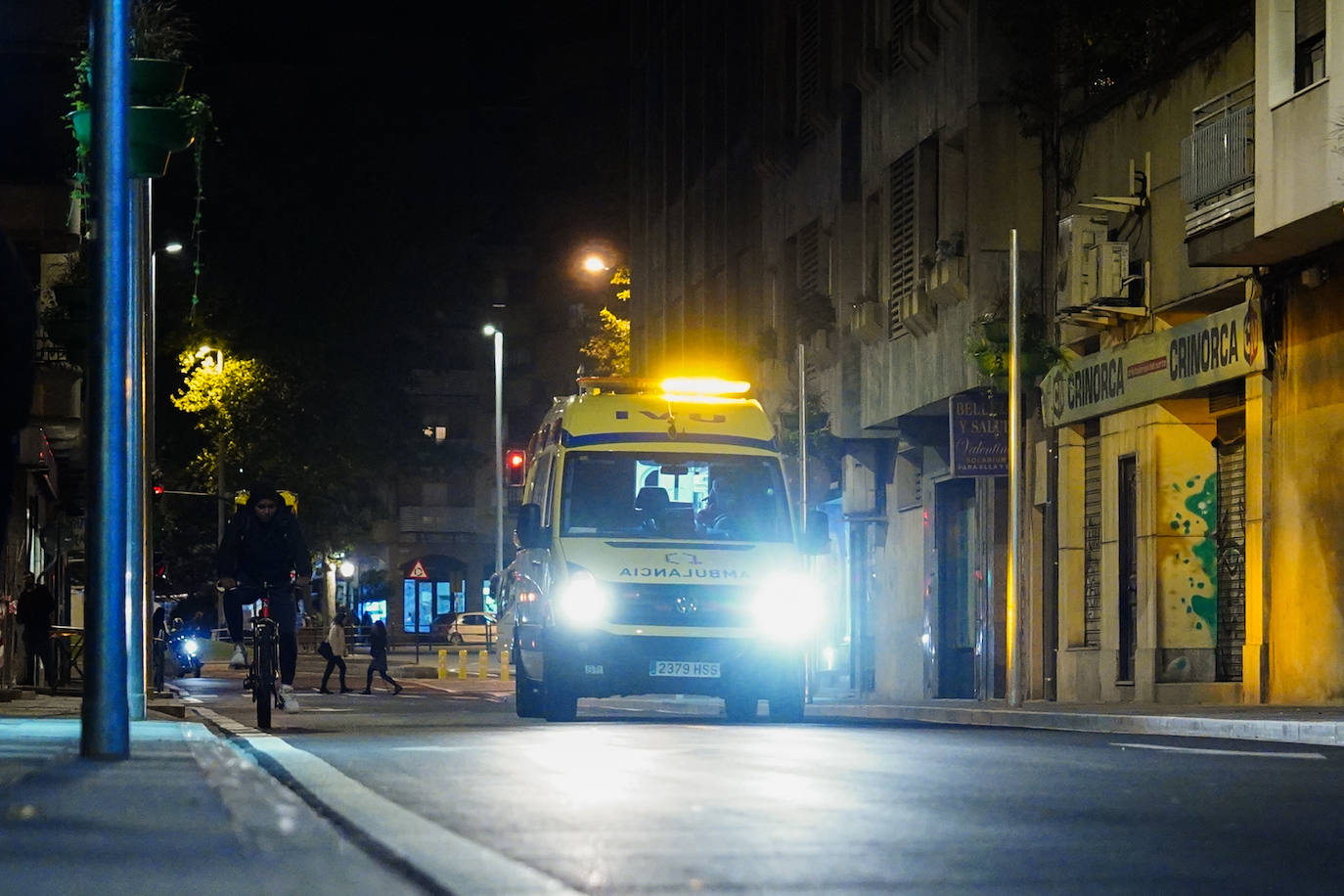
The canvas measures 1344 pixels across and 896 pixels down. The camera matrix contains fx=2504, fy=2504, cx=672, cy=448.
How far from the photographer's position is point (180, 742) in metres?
12.6

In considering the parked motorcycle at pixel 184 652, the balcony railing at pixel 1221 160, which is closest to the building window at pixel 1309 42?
the balcony railing at pixel 1221 160

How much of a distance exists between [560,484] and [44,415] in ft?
46.0

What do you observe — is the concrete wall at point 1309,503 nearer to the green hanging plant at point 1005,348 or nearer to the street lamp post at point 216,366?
the green hanging plant at point 1005,348

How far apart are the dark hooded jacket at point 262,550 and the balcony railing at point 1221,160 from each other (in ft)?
34.4

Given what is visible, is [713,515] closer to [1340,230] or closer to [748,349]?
[1340,230]

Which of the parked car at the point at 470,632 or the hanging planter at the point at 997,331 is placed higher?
the hanging planter at the point at 997,331

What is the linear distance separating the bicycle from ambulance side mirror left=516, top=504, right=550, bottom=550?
4359mm

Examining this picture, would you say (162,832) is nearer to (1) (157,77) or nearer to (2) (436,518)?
(1) (157,77)

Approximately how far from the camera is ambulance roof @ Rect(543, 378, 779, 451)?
21.8 metres

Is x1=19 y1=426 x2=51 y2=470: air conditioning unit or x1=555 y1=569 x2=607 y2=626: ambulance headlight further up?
x1=19 y1=426 x2=51 y2=470: air conditioning unit

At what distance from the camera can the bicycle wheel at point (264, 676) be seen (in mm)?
17031

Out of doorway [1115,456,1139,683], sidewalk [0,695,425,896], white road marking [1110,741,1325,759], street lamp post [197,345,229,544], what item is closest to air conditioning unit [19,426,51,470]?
doorway [1115,456,1139,683]

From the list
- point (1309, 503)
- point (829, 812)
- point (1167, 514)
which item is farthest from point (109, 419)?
point (1167, 514)

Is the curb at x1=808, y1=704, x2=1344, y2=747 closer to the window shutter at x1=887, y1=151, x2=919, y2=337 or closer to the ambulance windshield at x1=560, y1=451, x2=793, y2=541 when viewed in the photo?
the ambulance windshield at x1=560, y1=451, x2=793, y2=541
